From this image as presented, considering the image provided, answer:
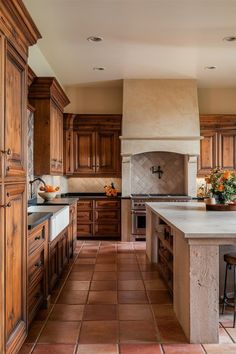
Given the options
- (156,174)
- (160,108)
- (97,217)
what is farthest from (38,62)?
(156,174)

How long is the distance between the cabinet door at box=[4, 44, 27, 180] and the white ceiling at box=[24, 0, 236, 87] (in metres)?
1.87

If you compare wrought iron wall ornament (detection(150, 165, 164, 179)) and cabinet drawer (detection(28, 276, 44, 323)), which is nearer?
cabinet drawer (detection(28, 276, 44, 323))

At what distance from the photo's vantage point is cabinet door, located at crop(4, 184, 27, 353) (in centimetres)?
212

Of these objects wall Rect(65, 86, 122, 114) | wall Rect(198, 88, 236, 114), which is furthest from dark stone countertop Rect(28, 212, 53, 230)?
wall Rect(198, 88, 236, 114)

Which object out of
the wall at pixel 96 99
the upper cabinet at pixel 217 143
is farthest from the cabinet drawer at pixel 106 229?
the wall at pixel 96 99

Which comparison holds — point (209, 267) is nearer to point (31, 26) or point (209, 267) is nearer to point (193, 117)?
point (31, 26)

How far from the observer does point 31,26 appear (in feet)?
Result: 7.98

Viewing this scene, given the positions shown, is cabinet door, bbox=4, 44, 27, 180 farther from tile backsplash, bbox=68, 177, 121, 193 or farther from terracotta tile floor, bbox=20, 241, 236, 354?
tile backsplash, bbox=68, 177, 121, 193

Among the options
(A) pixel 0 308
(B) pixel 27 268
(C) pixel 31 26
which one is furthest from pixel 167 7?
(A) pixel 0 308

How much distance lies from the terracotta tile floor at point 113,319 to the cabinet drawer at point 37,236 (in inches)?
25.8

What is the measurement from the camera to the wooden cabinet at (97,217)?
6.70 meters

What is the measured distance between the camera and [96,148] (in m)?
6.97

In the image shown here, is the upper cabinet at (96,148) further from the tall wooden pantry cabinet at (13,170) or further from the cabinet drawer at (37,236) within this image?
the tall wooden pantry cabinet at (13,170)

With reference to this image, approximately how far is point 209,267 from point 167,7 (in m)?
2.94
